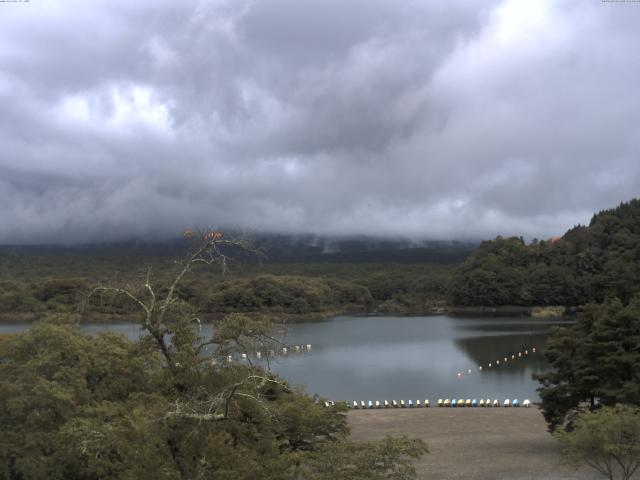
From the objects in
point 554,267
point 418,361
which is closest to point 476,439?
point 418,361

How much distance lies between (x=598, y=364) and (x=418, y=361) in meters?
35.2

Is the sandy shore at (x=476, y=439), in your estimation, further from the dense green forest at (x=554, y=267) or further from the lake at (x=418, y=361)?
the dense green forest at (x=554, y=267)

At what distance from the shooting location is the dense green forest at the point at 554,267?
117 meters

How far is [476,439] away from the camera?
1068 inches

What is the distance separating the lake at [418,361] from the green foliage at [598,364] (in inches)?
423

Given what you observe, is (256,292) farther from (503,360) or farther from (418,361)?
(503,360)

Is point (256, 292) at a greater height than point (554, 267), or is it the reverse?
point (554, 267)

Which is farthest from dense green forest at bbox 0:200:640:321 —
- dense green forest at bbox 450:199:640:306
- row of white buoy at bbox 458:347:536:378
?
row of white buoy at bbox 458:347:536:378

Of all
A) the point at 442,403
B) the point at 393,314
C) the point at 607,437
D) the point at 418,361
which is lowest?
the point at 393,314

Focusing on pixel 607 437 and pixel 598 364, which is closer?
pixel 607 437

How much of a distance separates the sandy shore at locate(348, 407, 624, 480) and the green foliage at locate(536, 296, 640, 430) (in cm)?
196

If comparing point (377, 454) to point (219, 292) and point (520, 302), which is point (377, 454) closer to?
point (219, 292)

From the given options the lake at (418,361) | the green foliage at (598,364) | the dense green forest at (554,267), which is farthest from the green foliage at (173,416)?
the dense green forest at (554,267)

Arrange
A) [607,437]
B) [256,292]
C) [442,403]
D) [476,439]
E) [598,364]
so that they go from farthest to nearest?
[256,292] → [442,403] → [476,439] → [598,364] → [607,437]
